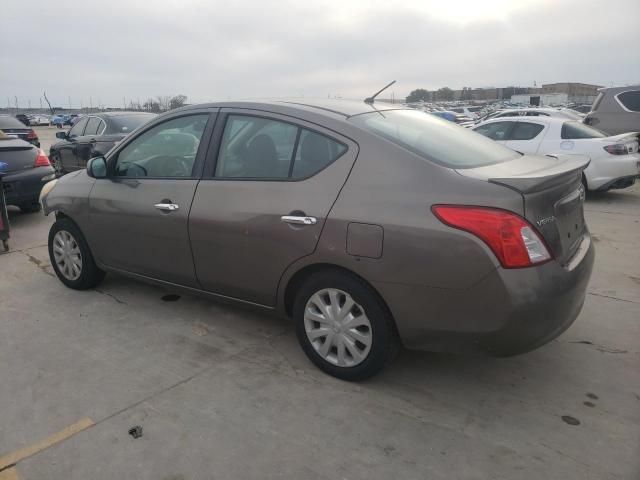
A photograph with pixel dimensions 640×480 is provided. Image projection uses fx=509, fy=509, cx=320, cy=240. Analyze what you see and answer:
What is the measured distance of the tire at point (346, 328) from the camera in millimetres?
2770

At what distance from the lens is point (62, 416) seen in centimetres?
273

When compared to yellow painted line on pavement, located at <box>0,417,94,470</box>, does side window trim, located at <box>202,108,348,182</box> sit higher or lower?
higher

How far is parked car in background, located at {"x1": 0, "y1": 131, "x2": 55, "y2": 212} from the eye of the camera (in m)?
6.95

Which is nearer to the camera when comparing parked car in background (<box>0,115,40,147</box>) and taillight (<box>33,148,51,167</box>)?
taillight (<box>33,148,51,167</box>)

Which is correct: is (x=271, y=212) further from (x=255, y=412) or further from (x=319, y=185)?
(x=255, y=412)

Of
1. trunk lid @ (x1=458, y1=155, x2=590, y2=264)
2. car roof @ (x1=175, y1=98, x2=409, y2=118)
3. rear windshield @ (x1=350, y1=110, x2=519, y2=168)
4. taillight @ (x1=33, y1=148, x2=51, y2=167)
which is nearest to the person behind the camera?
trunk lid @ (x1=458, y1=155, x2=590, y2=264)

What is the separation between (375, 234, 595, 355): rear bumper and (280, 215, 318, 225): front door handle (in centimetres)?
52

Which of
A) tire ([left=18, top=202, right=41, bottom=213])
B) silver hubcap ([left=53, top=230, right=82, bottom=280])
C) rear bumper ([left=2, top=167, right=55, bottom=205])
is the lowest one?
tire ([left=18, top=202, right=41, bottom=213])

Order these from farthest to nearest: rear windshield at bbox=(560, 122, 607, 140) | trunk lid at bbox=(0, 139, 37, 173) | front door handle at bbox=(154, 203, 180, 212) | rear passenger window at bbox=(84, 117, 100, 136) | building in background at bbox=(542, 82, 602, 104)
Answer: building in background at bbox=(542, 82, 602, 104) → rear passenger window at bbox=(84, 117, 100, 136) → rear windshield at bbox=(560, 122, 607, 140) → trunk lid at bbox=(0, 139, 37, 173) → front door handle at bbox=(154, 203, 180, 212)

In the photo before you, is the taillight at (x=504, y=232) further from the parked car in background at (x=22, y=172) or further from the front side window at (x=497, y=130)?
the front side window at (x=497, y=130)

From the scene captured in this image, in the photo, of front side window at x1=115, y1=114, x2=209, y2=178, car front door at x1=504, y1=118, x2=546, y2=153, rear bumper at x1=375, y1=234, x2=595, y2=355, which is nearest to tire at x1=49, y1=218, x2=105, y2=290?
front side window at x1=115, y1=114, x2=209, y2=178

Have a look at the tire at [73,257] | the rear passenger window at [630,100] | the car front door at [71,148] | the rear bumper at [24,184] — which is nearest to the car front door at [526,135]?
the rear passenger window at [630,100]

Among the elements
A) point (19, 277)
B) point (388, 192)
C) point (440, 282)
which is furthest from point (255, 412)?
point (19, 277)

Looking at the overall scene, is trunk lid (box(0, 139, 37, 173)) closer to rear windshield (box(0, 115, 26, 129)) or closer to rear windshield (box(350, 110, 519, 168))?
rear windshield (box(0, 115, 26, 129))
